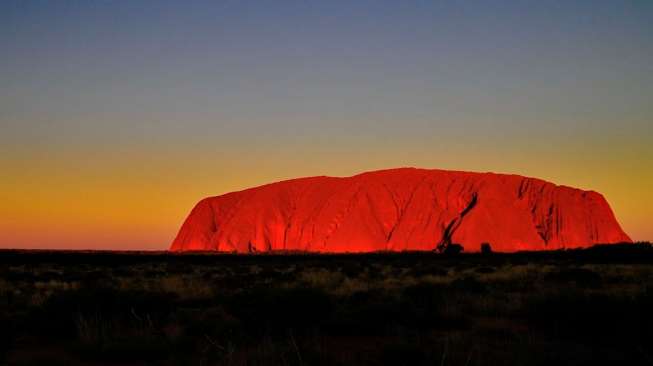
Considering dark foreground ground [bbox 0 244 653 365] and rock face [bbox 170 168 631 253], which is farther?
rock face [bbox 170 168 631 253]

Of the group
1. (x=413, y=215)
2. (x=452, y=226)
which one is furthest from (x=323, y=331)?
(x=413, y=215)

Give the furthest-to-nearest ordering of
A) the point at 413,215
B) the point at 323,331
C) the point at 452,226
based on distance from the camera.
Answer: the point at 413,215 → the point at 452,226 → the point at 323,331

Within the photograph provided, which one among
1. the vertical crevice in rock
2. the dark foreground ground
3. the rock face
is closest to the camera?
the dark foreground ground

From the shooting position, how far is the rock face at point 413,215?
87.9 meters

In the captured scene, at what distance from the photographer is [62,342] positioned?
28.8 ft

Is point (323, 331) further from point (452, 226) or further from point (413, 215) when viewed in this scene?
point (413, 215)

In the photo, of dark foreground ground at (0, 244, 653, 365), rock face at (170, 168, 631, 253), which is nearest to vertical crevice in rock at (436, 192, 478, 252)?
rock face at (170, 168, 631, 253)

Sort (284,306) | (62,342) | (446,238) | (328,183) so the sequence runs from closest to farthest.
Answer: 1. (62,342)
2. (284,306)
3. (446,238)
4. (328,183)

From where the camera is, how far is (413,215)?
92438mm

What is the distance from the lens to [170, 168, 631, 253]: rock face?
8794 cm

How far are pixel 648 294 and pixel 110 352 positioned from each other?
26.8 ft

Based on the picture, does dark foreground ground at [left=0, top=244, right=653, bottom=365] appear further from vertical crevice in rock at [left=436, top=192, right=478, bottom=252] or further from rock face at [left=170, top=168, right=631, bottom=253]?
rock face at [left=170, top=168, right=631, bottom=253]

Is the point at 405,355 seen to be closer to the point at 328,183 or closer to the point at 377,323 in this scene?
the point at 377,323

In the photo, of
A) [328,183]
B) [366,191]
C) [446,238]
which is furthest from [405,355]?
[328,183]
